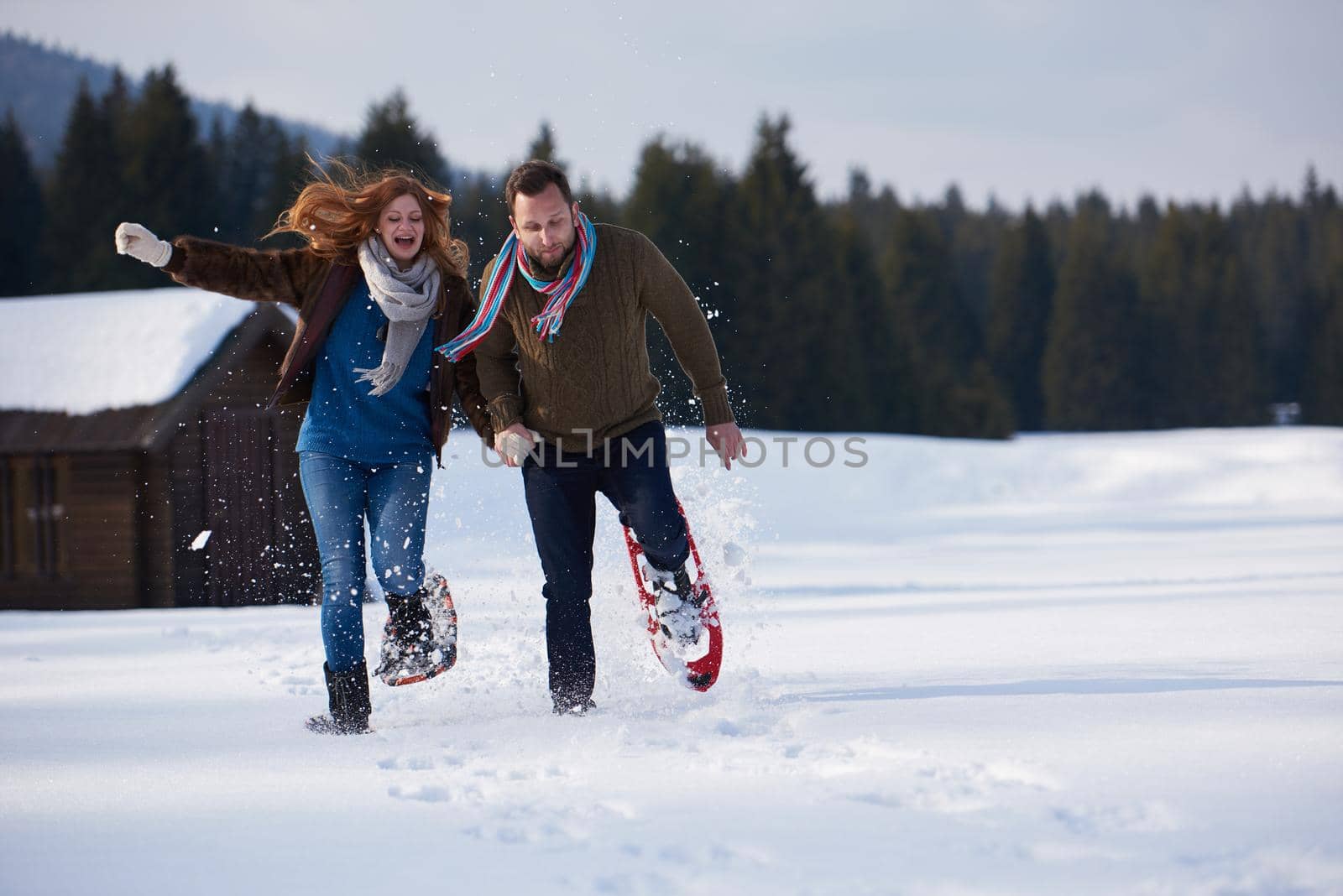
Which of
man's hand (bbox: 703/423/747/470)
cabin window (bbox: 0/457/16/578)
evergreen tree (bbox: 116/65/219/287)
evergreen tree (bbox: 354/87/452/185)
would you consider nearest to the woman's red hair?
man's hand (bbox: 703/423/747/470)

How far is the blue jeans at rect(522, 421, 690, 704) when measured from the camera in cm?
425

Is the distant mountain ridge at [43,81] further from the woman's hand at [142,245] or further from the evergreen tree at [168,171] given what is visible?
the woman's hand at [142,245]

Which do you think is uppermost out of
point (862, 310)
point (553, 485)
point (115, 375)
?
point (862, 310)

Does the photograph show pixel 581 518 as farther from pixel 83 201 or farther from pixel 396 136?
pixel 83 201

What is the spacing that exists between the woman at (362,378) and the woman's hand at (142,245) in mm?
14

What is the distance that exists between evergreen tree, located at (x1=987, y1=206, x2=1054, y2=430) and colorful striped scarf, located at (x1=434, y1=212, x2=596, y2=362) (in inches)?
1967

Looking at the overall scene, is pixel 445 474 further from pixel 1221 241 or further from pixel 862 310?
pixel 1221 241

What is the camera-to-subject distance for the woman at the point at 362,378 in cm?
420

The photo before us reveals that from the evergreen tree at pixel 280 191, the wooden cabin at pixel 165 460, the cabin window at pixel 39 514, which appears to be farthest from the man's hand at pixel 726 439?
the evergreen tree at pixel 280 191

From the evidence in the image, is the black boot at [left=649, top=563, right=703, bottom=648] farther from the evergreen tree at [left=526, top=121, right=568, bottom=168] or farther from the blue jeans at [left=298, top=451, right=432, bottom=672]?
the evergreen tree at [left=526, top=121, right=568, bottom=168]

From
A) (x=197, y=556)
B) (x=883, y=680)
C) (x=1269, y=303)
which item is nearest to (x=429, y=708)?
(x=883, y=680)

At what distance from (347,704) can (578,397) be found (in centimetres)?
125

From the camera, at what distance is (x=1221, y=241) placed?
54.0 metres

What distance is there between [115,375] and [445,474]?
7.34m
